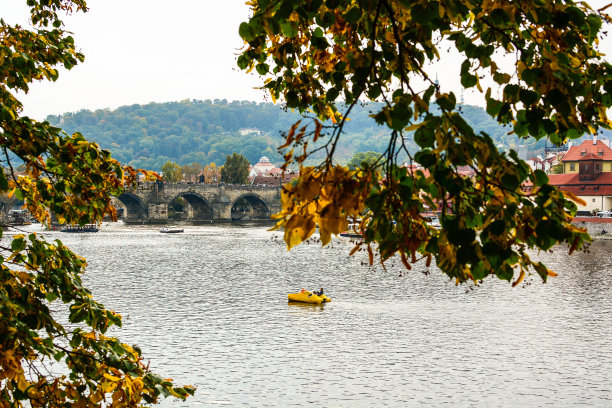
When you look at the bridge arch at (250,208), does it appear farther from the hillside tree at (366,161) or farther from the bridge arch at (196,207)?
the hillside tree at (366,161)

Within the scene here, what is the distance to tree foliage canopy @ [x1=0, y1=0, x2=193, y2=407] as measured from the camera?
564 cm

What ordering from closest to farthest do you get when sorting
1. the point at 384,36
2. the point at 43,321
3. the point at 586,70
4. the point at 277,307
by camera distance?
the point at 586,70
the point at 384,36
the point at 43,321
the point at 277,307

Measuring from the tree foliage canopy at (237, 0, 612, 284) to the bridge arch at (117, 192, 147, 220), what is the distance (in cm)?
11730

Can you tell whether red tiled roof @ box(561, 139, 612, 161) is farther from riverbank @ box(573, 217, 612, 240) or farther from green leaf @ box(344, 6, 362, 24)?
green leaf @ box(344, 6, 362, 24)

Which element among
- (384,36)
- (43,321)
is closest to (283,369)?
(43,321)

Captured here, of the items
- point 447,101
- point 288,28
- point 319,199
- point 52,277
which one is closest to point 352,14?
point 288,28

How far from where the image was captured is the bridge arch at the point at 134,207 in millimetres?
119125

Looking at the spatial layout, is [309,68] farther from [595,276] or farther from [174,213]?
[174,213]

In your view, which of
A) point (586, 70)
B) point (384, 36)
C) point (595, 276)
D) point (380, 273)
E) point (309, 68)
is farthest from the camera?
point (380, 273)

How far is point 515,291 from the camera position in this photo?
138 ft

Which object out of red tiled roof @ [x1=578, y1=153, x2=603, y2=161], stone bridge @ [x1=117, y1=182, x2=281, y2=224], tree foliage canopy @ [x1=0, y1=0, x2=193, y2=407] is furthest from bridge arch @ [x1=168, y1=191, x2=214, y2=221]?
tree foliage canopy @ [x1=0, y1=0, x2=193, y2=407]

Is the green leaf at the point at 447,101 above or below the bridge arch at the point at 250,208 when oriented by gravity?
below

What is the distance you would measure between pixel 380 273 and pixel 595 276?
14197mm

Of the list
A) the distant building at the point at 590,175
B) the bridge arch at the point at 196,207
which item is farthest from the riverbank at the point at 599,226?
the bridge arch at the point at 196,207
